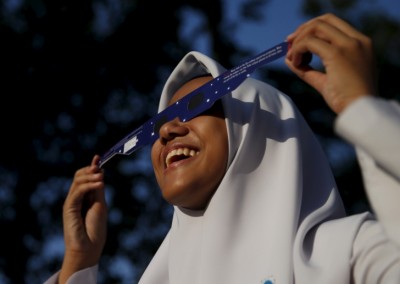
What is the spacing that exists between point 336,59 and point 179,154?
0.87 meters

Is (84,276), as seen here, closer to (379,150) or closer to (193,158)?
(193,158)

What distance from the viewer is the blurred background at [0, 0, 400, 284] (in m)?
10.4

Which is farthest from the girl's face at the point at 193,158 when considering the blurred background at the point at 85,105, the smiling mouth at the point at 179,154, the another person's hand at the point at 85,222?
the blurred background at the point at 85,105

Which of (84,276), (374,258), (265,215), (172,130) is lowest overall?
(374,258)

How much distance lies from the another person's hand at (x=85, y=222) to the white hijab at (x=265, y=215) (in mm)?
461

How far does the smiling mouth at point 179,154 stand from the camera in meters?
3.01

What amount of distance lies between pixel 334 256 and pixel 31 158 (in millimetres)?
8529

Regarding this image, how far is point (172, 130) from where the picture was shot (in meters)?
3.08

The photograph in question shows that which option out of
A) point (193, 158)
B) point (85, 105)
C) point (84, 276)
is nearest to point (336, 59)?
point (193, 158)

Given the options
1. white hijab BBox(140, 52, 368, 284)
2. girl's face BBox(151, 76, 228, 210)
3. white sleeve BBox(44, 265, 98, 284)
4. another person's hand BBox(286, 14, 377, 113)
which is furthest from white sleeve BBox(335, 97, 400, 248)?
white sleeve BBox(44, 265, 98, 284)

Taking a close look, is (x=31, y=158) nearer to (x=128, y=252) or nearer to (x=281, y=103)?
(x=128, y=252)

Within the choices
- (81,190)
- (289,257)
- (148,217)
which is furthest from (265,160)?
(148,217)

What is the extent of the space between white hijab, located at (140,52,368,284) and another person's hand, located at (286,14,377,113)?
0.44m

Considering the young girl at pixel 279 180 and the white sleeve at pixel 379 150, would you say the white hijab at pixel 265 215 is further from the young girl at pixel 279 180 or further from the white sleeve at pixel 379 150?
the white sleeve at pixel 379 150
